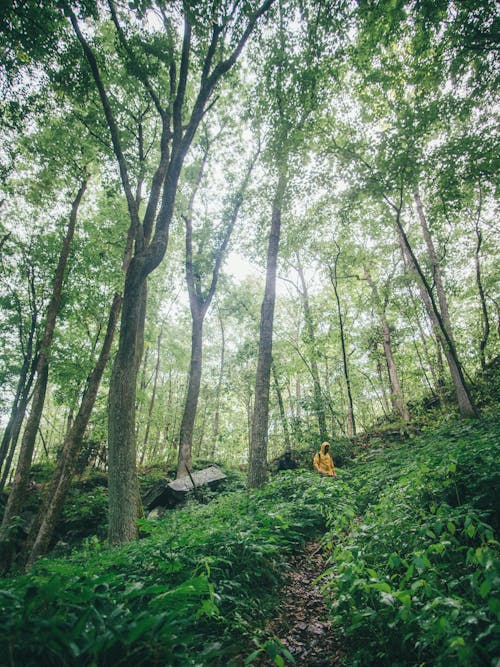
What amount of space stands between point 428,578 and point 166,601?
1987 mm

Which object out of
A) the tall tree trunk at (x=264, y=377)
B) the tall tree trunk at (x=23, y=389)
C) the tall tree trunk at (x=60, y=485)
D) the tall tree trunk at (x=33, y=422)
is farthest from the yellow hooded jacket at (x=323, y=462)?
the tall tree trunk at (x=23, y=389)

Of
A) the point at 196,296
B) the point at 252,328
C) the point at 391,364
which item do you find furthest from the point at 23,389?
the point at 391,364

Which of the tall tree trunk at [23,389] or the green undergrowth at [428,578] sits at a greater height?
the tall tree trunk at [23,389]

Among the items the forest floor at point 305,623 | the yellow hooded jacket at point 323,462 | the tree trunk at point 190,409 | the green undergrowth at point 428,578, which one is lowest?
the forest floor at point 305,623

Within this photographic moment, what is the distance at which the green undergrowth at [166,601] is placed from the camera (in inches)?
48.6

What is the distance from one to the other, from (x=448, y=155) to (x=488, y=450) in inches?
327

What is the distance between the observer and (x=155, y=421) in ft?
66.3

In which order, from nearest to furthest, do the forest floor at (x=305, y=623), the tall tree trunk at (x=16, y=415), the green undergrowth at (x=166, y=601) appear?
the green undergrowth at (x=166, y=601)
the forest floor at (x=305, y=623)
the tall tree trunk at (x=16, y=415)

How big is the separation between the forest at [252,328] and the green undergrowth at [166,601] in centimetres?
2

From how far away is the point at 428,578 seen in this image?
226 cm

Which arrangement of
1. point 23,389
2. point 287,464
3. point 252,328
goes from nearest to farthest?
point 287,464 → point 23,389 → point 252,328

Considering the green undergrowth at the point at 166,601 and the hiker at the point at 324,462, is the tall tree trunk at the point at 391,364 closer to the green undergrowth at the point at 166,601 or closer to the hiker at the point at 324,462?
the hiker at the point at 324,462

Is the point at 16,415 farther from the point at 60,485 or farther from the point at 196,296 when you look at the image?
the point at 196,296

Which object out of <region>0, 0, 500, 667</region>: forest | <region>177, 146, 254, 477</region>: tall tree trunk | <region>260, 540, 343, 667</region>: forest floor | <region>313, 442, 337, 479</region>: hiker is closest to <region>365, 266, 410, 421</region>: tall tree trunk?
<region>0, 0, 500, 667</region>: forest
